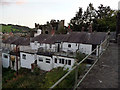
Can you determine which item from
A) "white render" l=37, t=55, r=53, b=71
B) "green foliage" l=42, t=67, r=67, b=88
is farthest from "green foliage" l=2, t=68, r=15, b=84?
"green foliage" l=42, t=67, r=67, b=88

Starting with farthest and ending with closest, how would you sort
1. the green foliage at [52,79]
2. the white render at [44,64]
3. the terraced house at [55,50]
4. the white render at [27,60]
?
the white render at [27,60] < the white render at [44,64] < the terraced house at [55,50] < the green foliage at [52,79]

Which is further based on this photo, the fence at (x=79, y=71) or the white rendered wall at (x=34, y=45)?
the white rendered wall at (x=34, y=45)

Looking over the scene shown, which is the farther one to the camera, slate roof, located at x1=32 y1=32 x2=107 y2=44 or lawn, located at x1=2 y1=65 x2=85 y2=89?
slate roof, located at x1=32 y1=32 x2=107 y2=44

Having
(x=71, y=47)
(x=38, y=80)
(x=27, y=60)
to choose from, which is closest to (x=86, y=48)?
(x=71, y=47)

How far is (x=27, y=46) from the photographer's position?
29.5 meters

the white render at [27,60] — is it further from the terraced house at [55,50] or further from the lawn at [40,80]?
the lawn at [40,80]

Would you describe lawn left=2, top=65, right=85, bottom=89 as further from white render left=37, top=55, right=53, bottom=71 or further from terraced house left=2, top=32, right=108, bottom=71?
terraced house left=2, top=32, right=108, bottom=71

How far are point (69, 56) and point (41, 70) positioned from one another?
7.15 m

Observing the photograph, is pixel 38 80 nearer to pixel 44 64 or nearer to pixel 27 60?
pixel 44 64

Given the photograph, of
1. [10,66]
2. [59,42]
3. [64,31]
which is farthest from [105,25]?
[10,66]

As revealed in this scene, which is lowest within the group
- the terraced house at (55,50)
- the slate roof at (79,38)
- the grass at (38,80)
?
the grass at (38,80)

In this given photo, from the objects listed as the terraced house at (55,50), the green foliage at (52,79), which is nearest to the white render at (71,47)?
the terraced house at (55,50)

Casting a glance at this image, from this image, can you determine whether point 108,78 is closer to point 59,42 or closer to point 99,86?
point 99,86

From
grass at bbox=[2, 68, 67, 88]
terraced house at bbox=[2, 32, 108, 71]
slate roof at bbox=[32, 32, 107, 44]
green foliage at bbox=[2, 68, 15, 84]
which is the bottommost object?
green foliage at bbox=[2, 68, 15, 84]
